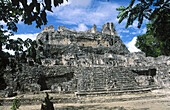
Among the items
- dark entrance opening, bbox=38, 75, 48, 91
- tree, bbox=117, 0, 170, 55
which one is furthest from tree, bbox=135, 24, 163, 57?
tree, bbox=117, 0, 170, 55

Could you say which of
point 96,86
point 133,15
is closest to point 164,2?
point 133,15

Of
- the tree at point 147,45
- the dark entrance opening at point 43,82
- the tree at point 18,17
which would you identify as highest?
the tree at point 147,45

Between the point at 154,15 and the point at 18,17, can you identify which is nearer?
the point at 154,15

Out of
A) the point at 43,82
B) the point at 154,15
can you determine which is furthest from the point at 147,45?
the point at 154,15

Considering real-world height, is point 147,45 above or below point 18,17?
above

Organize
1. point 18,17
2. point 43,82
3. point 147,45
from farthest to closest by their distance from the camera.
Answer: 1. point 147,45
2. point 43,82
3. point 18,17

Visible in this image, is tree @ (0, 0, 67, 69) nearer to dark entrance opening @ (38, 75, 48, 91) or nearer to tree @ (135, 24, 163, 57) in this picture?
dark entrance opening @ (38, 75, 48, 91)

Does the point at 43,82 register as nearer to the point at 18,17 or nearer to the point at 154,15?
the point at 18,17

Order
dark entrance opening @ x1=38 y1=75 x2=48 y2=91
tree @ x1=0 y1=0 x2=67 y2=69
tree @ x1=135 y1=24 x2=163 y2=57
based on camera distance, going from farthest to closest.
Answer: tree @ x1=135 y1=24 x2=163 y2=57
dark entrance opening @ x1=38 y1=75 x2=48 y2=91
tree @ x1=0 y1=0 x2=67 y2=69

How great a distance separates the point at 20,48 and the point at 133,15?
8.22 ft

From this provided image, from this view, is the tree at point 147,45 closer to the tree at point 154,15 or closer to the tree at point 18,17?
the tree at point 154,15

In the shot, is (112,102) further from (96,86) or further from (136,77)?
(136,77)

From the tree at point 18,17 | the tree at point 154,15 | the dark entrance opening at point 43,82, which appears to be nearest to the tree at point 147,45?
the dark entrance opening at point 43,82

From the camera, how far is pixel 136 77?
1250 centimetres
